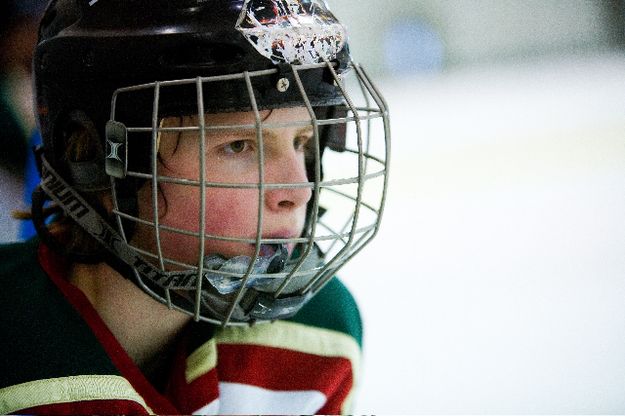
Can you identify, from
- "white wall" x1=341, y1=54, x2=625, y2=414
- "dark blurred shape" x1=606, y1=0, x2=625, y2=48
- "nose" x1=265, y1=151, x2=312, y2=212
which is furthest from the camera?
"dark blurred shape" x1=606, y1=0, x2=625, y2=48

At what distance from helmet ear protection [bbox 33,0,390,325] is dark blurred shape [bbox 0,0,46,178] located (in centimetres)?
68

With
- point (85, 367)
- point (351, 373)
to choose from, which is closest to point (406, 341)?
point (351, 373)

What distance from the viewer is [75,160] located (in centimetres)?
89

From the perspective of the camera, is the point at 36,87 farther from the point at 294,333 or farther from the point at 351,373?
the point at 351,373

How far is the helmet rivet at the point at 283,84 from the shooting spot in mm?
794

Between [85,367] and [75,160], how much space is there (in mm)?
284

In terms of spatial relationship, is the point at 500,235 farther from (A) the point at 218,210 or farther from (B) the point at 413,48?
(B) the point at 413,48

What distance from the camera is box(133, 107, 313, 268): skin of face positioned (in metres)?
0.82

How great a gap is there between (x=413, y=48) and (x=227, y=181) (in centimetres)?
438

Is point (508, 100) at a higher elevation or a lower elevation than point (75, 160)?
lower

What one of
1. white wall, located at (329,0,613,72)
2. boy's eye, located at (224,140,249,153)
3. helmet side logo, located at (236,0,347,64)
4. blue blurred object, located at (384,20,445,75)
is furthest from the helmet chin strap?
blue blurred object, located at (384,20,445,75)

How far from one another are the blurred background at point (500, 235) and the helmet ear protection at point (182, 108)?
59 centimetres

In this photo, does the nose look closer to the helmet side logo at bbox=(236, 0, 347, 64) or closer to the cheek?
the cheek

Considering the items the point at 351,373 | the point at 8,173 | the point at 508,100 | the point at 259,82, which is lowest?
the point at 508,100
